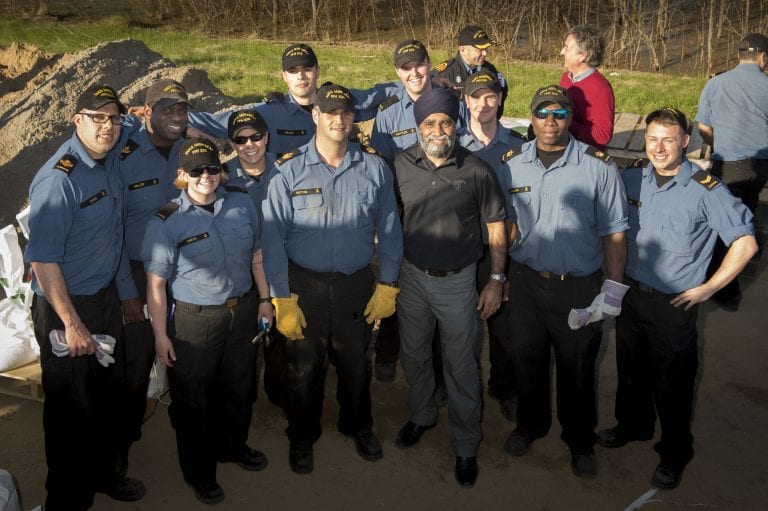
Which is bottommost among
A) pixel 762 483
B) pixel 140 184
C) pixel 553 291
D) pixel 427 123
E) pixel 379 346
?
pixel 762 483

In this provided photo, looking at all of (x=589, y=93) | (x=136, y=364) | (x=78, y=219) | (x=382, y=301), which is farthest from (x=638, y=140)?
(x=78, y=219)

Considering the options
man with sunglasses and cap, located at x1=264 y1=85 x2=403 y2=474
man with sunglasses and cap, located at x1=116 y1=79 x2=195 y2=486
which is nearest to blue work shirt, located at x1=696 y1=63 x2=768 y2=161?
man with sunglasses and cap, located at x1=264 y1=85 x2=403 y2=474

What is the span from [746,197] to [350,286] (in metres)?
4.34

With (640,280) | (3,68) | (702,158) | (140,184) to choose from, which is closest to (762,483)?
(640,280)

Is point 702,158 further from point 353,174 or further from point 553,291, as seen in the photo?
point 353,174

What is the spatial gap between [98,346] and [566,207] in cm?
273

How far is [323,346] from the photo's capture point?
4.88 meters

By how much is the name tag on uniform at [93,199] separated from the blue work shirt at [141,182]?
376mm

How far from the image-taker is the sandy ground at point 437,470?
15.8 ft

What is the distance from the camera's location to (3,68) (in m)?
12.9

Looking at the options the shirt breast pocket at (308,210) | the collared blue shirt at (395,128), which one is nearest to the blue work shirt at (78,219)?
the shirt breast pocket at (308,210)

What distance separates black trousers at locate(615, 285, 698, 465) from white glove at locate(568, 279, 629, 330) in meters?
0.23

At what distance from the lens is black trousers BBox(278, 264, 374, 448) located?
15.6 ft

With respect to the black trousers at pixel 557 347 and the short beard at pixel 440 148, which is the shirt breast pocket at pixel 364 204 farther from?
the black trousers at pixel 557 347
